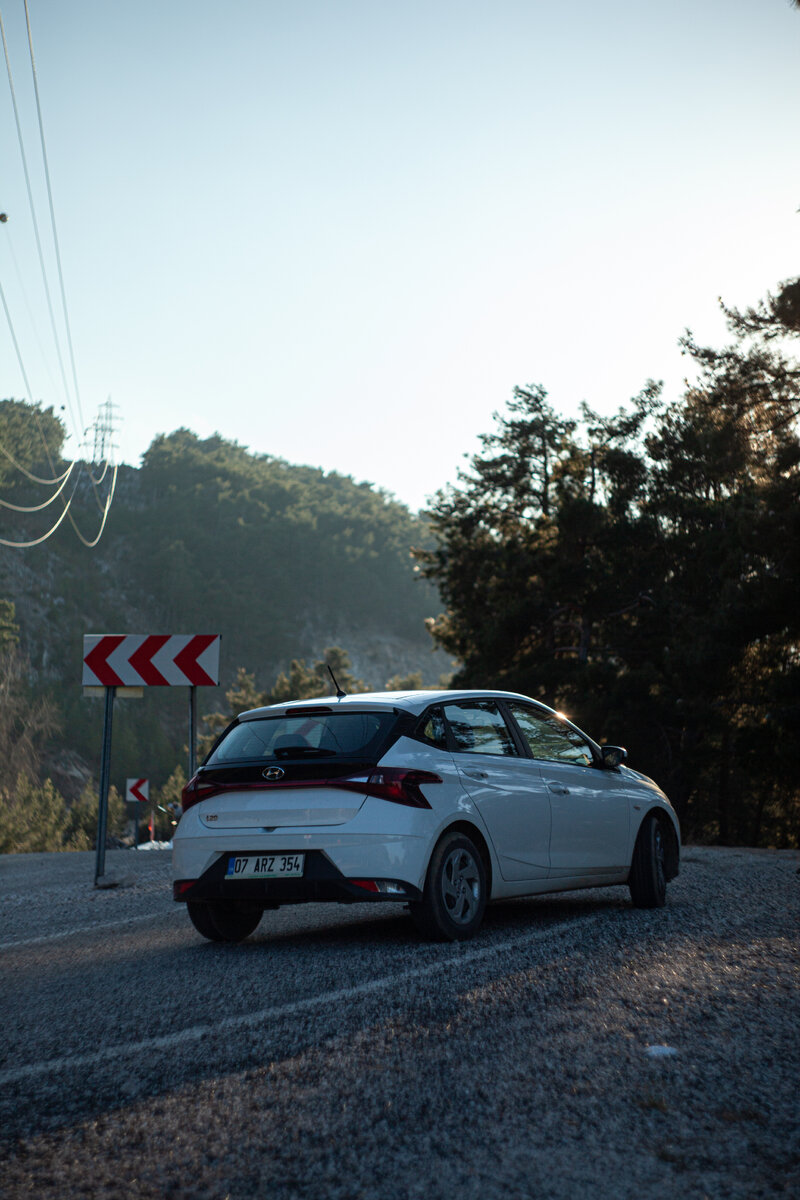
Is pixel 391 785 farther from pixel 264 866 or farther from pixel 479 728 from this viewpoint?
pixel 479 728

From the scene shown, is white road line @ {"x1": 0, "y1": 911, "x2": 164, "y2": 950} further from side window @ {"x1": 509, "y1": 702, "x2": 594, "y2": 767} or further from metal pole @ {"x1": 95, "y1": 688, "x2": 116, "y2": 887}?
side window @ {"x1": 509, "y1": 702, "x2": 594, "y2": 767}

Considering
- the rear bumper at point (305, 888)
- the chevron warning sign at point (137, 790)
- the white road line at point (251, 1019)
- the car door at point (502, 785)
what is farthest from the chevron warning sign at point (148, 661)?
the chevron warning sign at point (137, 790)

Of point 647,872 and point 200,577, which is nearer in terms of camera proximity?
point 647,872

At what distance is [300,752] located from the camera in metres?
6.80

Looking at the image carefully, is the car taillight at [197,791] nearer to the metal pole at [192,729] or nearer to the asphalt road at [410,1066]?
the asphalt road at [410,1066]

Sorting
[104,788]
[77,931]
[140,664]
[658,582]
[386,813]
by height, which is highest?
[658,582]

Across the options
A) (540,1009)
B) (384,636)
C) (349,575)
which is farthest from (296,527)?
(540,1009)

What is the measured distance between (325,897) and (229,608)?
135246mm

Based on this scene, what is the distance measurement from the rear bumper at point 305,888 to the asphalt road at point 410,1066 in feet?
1.06

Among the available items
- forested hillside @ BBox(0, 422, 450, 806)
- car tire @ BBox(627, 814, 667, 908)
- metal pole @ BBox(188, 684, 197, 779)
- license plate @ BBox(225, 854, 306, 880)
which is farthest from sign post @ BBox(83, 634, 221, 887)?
forested hillside @ BBox(0, 422, 450, 806)

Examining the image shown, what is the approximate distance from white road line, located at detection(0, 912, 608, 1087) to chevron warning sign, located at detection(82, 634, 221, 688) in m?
6.77

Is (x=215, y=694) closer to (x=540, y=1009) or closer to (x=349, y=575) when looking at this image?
(x=349, y=575)

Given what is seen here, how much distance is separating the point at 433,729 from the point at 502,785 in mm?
644

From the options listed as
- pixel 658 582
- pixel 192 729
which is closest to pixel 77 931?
pixel 192 729
